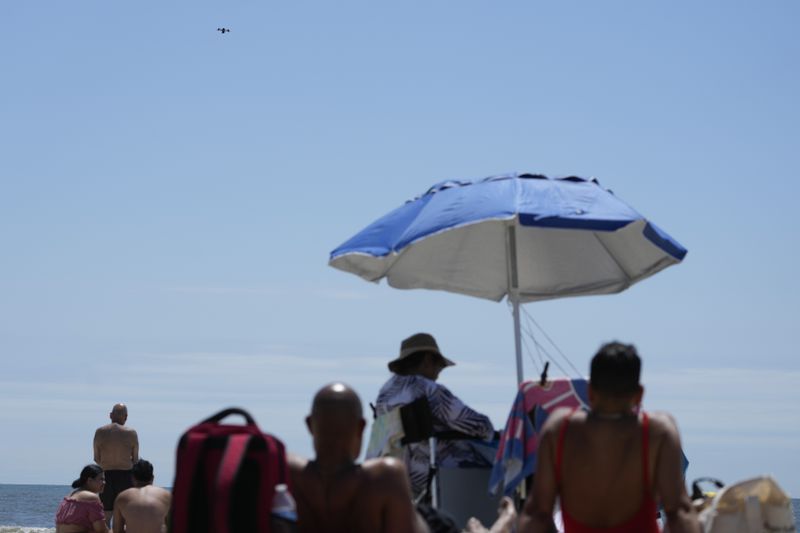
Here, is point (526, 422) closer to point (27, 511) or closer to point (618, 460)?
point (618, 460)

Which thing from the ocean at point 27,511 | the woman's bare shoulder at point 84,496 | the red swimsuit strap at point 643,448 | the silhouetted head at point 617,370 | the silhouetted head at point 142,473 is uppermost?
the silhouetted head at point 617,370

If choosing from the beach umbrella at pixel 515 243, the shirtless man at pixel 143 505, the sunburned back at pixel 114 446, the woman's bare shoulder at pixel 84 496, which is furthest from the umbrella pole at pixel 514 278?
the sunburned back at pixel 114 446

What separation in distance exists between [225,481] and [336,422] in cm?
41

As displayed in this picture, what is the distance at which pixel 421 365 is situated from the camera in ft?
22.7

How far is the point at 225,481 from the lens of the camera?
13.1 feet

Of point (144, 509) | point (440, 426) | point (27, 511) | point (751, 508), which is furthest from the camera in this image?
point (27, 511)

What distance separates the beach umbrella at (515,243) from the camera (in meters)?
6.28

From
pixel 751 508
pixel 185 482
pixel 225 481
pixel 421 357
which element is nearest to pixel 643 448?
pixel 751 508

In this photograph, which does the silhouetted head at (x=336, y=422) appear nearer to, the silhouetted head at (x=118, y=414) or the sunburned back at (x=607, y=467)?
the sunburned back at (x=607, y=467)

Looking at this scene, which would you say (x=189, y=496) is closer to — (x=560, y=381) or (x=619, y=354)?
(x=619, y=354)

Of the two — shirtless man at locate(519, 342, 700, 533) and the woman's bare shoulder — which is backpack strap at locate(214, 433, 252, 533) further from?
the woman's bare shoulder

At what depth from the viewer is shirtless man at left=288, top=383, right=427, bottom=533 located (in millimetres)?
4133

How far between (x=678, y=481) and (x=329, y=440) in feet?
3.84

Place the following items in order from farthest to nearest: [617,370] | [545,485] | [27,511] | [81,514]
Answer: [27,511]
[81,514]
[545,485]
[617,370]
